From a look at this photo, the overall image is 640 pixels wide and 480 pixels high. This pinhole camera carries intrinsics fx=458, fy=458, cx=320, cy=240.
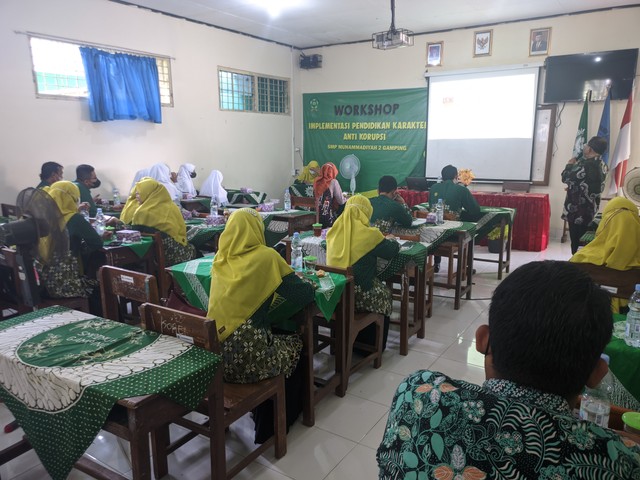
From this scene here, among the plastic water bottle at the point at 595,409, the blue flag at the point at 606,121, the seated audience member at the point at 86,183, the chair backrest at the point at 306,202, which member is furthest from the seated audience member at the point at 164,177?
the blue flag at the point at 606,121

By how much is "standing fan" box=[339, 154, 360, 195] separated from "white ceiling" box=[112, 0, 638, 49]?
2.14m

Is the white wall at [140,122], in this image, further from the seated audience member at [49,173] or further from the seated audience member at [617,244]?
the seated audience member at [617,244]

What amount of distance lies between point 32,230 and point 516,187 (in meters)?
6.45

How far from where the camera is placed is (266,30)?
293 inches

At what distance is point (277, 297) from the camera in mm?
2088

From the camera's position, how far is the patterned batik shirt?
0.74 meters

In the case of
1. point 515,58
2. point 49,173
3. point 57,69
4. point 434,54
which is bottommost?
point 49,173

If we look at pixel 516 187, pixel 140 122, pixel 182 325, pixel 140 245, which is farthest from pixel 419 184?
pixel 182 325

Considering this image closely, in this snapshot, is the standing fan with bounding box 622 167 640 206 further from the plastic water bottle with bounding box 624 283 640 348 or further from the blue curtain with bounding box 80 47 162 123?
the blue curtain with bounding box 80 47 162 123

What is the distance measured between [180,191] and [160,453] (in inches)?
192

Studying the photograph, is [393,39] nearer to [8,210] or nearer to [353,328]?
[353,328]

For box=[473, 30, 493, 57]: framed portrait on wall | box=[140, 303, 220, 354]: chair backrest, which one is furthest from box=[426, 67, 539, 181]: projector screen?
box=[140, 303, 220, 354]: chair backrest

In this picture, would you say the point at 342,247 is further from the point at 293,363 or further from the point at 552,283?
the point at 552,283

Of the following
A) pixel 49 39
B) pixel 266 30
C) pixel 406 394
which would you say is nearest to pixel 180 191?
pixel 49 39
